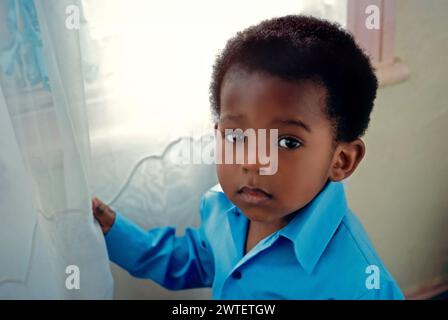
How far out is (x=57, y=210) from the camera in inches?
29.4

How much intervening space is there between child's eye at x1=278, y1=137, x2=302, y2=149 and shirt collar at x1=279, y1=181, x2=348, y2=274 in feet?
0.40

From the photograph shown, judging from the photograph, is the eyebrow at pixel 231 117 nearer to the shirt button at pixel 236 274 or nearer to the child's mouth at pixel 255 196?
the child's mouth at pixel 255 196


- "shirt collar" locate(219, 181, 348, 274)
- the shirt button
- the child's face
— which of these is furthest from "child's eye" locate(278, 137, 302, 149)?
the shirt button

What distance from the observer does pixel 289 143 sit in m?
0.66

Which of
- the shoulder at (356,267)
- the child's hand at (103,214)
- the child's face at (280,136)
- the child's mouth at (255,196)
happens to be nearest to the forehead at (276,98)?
the child's face at (280,136)

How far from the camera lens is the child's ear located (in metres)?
0.71

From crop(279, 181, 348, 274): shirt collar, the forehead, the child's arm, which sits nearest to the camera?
the forehead

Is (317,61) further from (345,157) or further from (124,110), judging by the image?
(124,110)

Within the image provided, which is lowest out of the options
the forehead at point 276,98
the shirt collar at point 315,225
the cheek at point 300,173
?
the shirt collar at point 315,225

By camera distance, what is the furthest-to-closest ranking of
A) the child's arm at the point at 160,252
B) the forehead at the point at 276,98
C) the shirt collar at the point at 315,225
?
the child's arm at the point at 160,252 → the shirt collar at the point at 315,225 → the forehead at the point at 276,98

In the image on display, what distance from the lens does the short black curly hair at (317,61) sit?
63 cm

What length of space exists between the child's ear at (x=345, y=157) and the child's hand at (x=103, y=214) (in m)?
0.36

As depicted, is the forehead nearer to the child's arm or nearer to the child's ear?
the child's ear

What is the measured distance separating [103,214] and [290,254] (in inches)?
11.9
